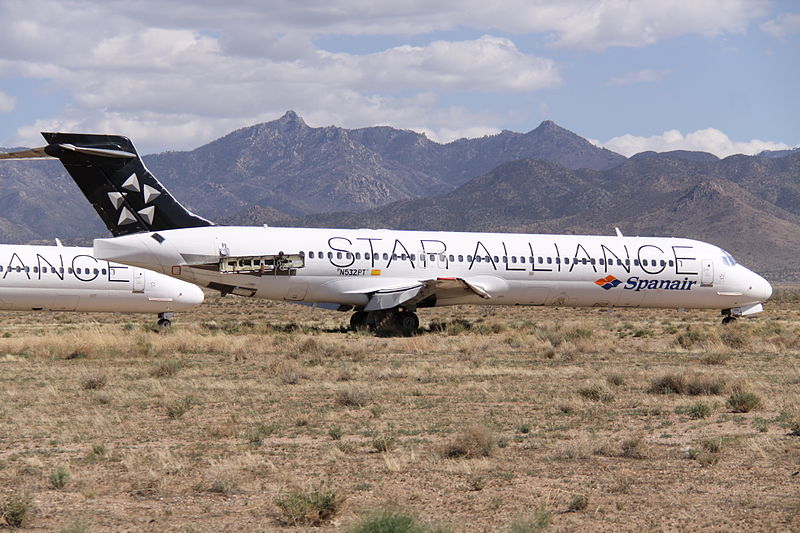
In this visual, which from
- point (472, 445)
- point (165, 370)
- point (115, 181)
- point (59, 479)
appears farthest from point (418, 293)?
point (59, 479)

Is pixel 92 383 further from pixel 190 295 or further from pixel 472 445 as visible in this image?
pixel 190 295

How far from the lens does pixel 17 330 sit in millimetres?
38688

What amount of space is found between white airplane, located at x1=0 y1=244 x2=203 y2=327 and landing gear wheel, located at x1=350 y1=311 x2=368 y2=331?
23.1 ft

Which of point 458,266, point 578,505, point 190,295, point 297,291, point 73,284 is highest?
point 458,266

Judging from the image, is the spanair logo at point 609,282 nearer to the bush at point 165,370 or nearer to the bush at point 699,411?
the bush at point 165,370

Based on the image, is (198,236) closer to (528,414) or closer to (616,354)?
(616,354)

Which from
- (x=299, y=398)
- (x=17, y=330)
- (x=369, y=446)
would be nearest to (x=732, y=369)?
(x=299, y=398)

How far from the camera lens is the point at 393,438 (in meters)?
14.4

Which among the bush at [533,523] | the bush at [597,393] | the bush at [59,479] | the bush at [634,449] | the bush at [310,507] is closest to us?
the bush at [533,523]

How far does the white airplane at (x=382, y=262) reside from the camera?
2966 cm

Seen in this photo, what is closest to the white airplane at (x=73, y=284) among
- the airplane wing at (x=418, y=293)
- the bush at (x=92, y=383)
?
the airplane wing at (x=418, y=293)

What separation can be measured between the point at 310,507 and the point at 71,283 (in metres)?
27.7

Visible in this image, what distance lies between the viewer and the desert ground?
10258mm

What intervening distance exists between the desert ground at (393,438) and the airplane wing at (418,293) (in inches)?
158
